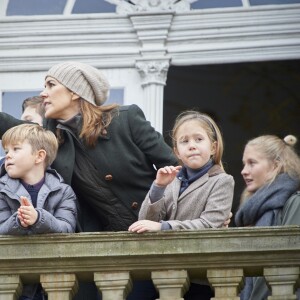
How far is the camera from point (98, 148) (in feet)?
39.0

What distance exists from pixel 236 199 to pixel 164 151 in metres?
5.70

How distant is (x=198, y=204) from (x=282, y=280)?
2.10 feet

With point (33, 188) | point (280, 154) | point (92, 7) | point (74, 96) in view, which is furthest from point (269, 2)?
point (33, 188)

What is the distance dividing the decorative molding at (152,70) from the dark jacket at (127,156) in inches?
136

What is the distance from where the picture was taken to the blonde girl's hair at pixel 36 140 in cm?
1165

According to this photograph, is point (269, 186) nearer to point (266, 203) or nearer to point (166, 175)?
point (266, 203)

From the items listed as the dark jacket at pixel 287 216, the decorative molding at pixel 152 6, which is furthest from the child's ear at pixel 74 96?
the decorative molding at pixel 152 6

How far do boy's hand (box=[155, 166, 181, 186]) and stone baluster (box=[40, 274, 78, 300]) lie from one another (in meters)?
0.64

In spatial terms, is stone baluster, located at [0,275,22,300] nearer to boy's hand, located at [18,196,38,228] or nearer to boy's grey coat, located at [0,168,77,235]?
boy's grey coat, located at [0,168,77,235]

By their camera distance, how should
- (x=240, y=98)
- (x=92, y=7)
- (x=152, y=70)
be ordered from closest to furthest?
(x=152, y=70), (x=92, y=7), (x=240, y=98)

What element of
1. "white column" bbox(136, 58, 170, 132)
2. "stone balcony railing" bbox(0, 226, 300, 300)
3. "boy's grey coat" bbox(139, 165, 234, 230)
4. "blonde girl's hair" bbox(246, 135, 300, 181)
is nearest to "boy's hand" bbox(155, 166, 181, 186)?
"boy's grey coat" bbox(139, 165, 234, 230)

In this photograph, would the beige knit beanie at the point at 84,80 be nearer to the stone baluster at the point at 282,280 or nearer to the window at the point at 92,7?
the stone baluster at the point at 282,280

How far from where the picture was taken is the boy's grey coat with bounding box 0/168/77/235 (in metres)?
11.3

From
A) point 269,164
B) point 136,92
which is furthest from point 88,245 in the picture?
point 136,92
